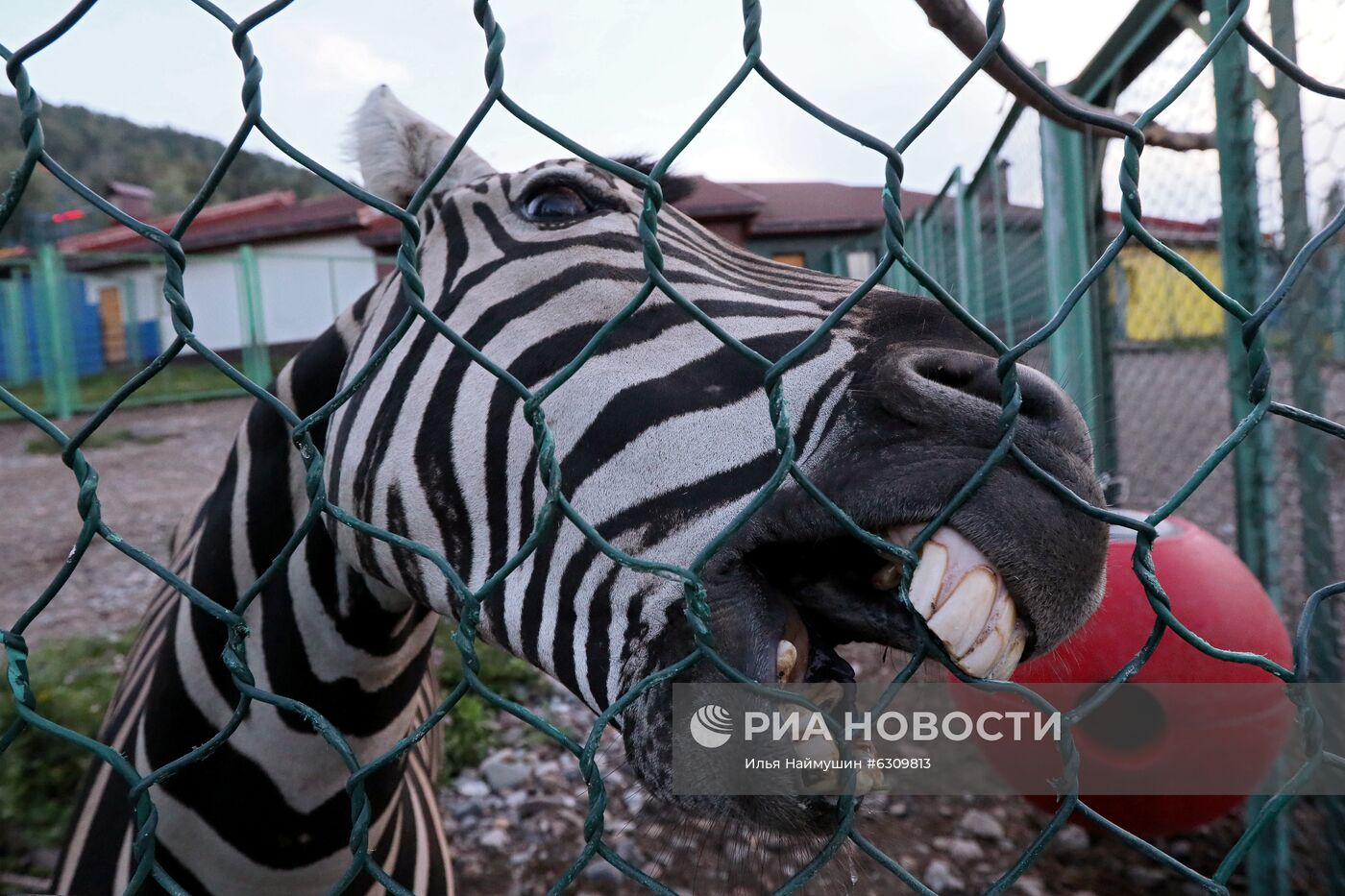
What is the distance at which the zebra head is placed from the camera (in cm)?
94

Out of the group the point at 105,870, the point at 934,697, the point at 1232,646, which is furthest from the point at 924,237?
the point at 105,870

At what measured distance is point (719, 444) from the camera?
110 cm

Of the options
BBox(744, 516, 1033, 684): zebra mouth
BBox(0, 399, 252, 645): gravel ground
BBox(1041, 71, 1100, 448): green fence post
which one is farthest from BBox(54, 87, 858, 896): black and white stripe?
BBox(0, 399, 252, 645): gravel ground

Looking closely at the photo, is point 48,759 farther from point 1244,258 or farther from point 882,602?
point 1244,258

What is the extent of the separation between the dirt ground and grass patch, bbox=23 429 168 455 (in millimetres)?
4115

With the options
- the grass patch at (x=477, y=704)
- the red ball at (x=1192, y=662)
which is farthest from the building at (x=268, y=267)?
the red ball at (x=1192, y=662)

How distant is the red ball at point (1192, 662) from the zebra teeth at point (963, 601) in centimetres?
157

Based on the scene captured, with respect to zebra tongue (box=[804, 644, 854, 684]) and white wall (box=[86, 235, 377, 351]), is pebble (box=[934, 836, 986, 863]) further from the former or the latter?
white wall (box=[86, 235, 377, 351])

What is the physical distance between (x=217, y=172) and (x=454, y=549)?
704 mm

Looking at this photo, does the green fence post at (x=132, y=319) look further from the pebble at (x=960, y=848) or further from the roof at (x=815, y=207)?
the pebble at (x=960, y=848)

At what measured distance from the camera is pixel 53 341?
1509 cm

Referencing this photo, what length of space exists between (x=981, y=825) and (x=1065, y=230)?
2559 mm

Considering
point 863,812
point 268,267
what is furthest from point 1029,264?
point 268,267

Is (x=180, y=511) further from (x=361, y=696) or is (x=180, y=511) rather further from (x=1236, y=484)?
(x=1236, y=484)
